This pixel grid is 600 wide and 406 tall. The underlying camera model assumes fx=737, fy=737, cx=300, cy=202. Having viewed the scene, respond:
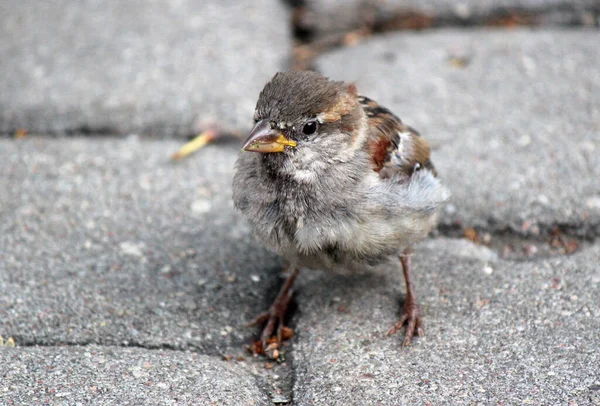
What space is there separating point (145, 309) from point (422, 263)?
1194 millimetres

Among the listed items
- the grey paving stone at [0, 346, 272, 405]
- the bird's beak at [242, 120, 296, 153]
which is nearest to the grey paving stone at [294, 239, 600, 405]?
the grey paving stone at [0, 346, 272, 405]

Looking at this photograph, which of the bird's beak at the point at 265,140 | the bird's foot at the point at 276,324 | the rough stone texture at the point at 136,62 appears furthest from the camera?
the rough stone texture at the point at 136,62

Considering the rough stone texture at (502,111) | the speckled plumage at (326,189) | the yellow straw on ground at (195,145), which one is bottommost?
the yellow straw on ground at (195,145)

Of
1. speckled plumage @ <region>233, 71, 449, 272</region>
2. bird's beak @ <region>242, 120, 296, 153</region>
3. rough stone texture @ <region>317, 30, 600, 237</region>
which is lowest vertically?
rough stone texture @ <region>317, 30, 600, 237</region>

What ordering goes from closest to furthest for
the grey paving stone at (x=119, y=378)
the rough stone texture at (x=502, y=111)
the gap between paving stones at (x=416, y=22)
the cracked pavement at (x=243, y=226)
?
the grey paving stone at (x=119, y=378)
the cracked pavement at (x=243, y=226)
the rough stone texture at (x=502, y=111)
the gap between paving stones at (x=416, y=22)

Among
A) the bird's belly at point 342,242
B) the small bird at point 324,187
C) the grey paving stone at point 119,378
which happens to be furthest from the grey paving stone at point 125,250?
the bird's belly at point 342,242

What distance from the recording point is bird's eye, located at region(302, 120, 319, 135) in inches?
109

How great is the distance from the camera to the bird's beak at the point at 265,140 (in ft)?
8.86

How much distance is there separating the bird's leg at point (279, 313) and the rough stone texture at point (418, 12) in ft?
7.63

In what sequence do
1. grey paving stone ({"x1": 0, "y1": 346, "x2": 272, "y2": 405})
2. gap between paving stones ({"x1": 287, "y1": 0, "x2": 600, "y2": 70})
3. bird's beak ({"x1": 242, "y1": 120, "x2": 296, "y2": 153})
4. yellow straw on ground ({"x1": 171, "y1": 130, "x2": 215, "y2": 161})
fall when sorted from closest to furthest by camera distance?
grey paving stone ({"x1": 0, "y1": 346, "x2": 272, "y2": 405})
bird's beak ({"x1": 242, "y1": 120, "x2": 296, "y2": 153})
yellow straw on ground ({"x1": 171, "y1": 130, "x2": 215, "y2": 161})
gap between paving stones ({"x1": 287, "y1": 0, "x2": 600, "y2": 70})

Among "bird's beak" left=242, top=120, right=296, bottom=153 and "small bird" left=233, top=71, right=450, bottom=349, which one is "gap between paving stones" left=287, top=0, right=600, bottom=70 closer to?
"small bird" left=233, top=71, right=450, bottom=349

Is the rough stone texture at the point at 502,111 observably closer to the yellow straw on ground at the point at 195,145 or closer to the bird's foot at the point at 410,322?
the bird's foot at the point at 410,322

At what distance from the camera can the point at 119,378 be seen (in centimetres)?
247

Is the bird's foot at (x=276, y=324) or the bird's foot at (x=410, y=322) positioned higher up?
the bird's foot at (x=410, y=322)
